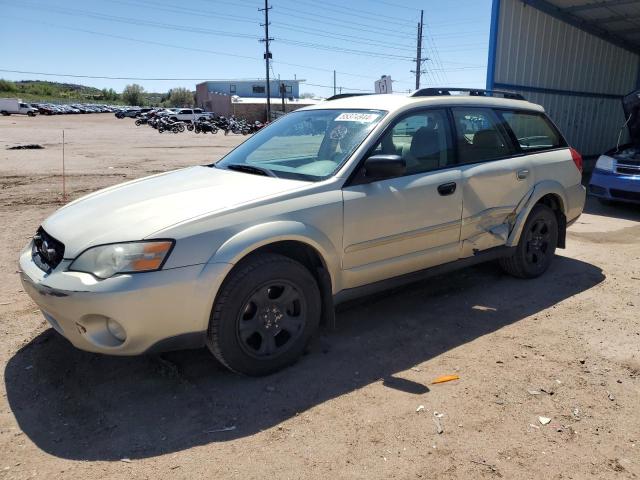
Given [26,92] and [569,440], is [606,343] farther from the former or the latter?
[26,92]

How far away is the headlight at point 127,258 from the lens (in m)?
2.71

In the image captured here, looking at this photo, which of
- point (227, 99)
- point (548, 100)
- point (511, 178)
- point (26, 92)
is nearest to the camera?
point (511, 178)

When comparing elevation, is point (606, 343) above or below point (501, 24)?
below

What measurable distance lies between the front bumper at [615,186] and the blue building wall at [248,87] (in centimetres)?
7503

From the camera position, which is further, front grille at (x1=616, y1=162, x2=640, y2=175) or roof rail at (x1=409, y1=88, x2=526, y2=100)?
front grille at (x1=616, y1=162, x2=640, y2=175)

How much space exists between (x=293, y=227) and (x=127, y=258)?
0.97 m

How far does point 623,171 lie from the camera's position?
8.27 metres

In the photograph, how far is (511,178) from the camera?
4.47 metres

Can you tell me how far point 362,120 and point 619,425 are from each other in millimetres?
2509

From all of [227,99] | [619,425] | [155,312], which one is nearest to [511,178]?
[619,425]

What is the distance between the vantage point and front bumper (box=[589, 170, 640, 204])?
8.02 metres

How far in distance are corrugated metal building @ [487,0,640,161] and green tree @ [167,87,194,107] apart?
100 meters

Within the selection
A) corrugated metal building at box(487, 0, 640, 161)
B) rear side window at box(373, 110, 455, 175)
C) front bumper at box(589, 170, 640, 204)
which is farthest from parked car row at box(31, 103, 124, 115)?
rear side window at box(373, 110, 455, 175)

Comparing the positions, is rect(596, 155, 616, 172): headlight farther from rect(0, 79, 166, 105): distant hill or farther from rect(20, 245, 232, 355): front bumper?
rect(0, 79, 166, 105): distant hill
